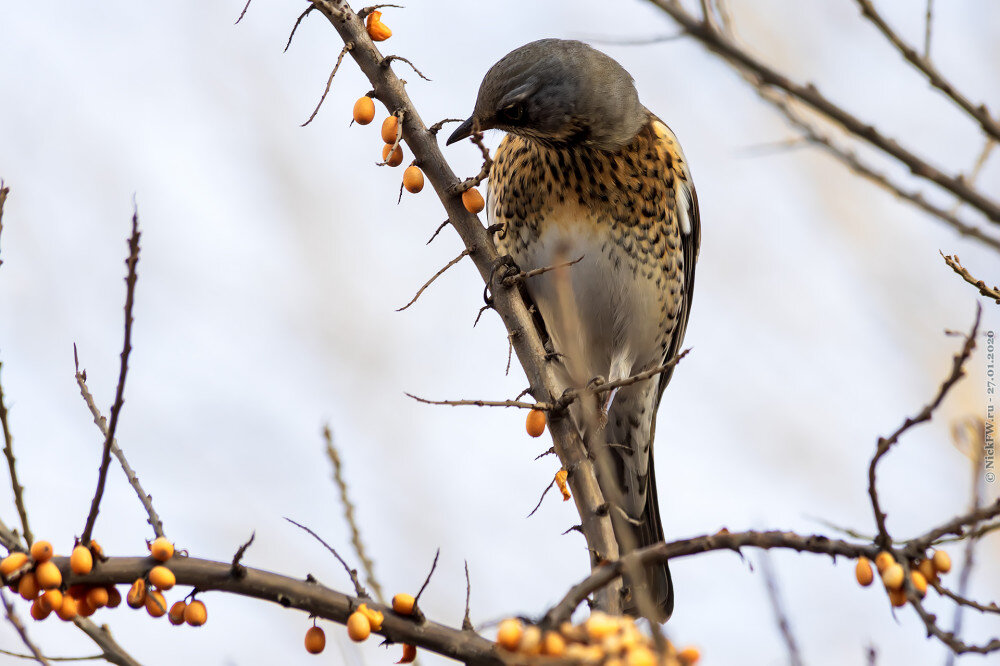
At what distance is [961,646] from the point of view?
1527mm

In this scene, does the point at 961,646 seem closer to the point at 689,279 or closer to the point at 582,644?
the point at 582,644

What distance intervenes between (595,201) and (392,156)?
1.57 m

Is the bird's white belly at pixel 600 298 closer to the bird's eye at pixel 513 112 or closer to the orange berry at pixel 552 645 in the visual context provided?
the bird's eye at pixel 513 112

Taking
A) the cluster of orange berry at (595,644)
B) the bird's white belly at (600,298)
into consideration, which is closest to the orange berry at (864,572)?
the cluster of orange berry at (595,644)

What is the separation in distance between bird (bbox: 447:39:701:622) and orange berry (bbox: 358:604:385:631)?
5.89 feet

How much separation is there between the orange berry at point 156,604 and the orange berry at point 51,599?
0.15m

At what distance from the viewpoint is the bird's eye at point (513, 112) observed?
3893mm

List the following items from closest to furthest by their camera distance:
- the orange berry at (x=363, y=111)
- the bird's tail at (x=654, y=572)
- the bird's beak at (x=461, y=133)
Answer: the orange berry at (x=363, y=111), the bird's tail at (x=654, y=572), the bird's beak at (x=461, y=133)

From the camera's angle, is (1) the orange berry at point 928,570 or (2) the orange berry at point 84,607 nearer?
(1) the orange berry at point 928,570

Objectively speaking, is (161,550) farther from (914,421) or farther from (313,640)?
(914,421)

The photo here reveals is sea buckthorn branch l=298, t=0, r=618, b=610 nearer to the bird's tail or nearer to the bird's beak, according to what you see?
the bird's tail

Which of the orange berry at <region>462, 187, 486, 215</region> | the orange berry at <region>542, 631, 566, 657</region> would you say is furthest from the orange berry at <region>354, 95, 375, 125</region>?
the orange berry at <region>542, 631, 566, 657</region>

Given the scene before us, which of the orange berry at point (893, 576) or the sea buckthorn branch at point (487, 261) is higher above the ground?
the sea buckthorn branch at point (487, 261)

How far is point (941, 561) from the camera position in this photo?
5.60 ft
